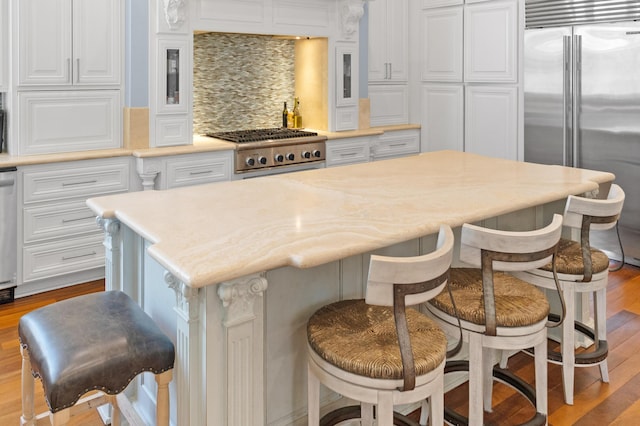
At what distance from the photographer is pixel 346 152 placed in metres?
5.15

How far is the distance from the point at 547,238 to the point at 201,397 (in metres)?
1.24

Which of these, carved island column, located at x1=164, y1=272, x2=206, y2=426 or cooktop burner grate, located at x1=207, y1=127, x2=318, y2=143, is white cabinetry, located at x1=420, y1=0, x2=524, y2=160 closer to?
cooktop burner grate, located at x1=207, y1=127, x2=318, y2=143

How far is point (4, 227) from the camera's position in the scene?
3.51 m

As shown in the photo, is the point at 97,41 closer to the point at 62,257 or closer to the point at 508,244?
the point at 62,257

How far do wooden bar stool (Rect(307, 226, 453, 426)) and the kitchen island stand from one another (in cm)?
17

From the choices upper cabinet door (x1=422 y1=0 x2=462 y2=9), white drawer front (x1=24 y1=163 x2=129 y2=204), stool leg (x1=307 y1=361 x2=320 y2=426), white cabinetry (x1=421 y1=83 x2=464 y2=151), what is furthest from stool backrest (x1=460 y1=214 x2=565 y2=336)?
upper cabinet door (x1=422 y1=0 x2=462 y2=9)

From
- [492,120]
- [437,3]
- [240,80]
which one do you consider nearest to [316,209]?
[240,80]

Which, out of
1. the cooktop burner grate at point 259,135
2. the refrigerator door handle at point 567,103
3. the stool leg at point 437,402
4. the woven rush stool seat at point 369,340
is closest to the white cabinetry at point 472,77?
the refrigerator door handle at point 567,103

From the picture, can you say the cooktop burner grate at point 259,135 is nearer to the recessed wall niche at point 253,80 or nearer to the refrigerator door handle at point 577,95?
the recessed wall niche at point 253,80

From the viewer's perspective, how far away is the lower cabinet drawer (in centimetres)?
362

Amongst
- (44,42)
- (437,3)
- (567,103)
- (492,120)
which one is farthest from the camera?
(437,3)

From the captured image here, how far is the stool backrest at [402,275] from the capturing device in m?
1.50

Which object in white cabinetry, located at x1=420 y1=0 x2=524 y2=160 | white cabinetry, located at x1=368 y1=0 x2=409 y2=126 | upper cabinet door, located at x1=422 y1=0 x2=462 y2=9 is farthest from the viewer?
white cabinetry, located at x1=368 y1=0 x2=409 y2=126

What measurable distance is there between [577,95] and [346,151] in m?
2.02
